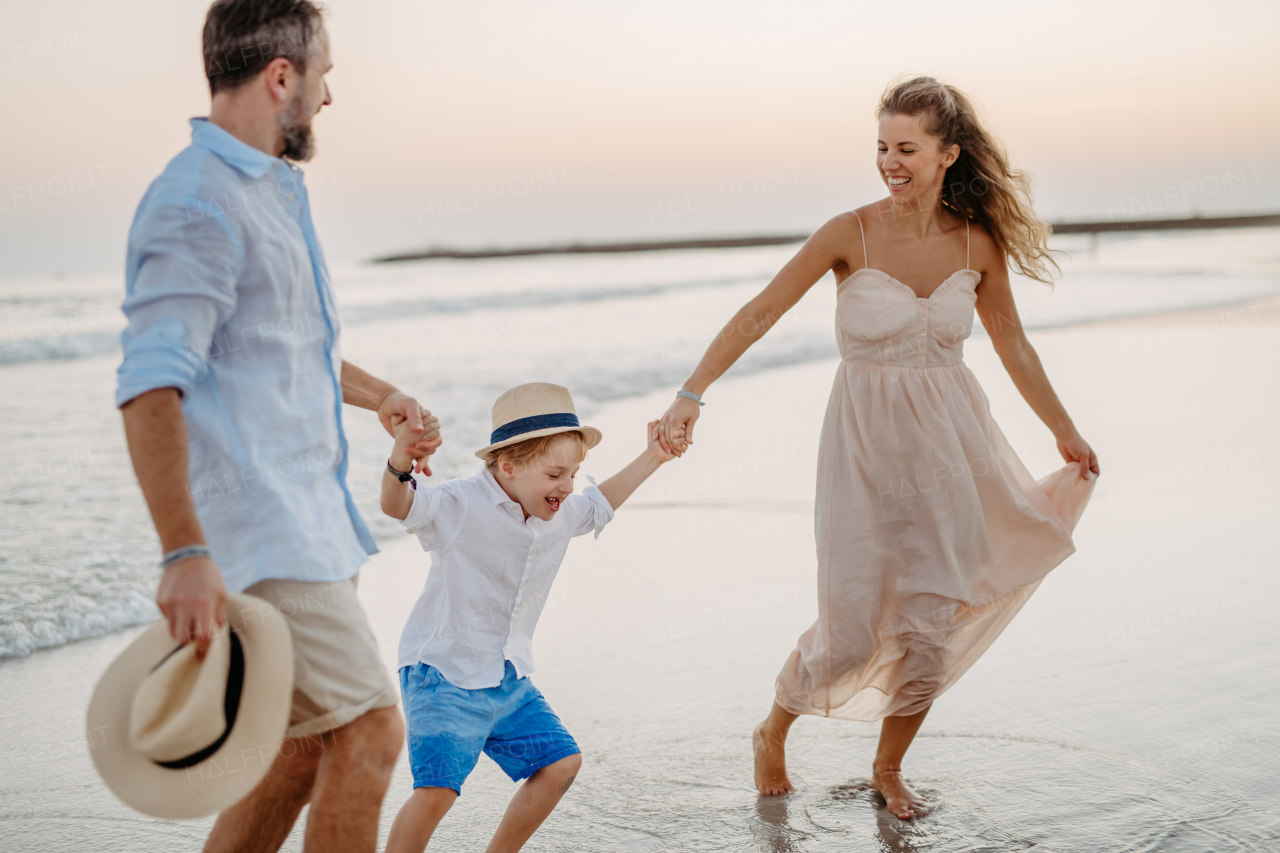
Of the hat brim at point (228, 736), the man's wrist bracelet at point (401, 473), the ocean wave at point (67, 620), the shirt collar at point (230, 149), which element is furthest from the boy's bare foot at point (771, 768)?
the ocean wave at point (67, 620)

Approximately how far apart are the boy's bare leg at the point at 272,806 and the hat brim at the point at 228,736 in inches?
15.4

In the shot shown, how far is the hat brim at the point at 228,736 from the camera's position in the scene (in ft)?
5.81

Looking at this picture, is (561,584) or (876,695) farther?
(561,584)

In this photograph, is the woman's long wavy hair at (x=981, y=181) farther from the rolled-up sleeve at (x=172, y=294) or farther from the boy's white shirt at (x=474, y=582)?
the rolled-up sleeve at (x=172, y=294)

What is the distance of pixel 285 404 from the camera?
194 cm

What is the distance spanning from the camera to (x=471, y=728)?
102 inches

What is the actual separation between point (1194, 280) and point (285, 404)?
23343 millimetres

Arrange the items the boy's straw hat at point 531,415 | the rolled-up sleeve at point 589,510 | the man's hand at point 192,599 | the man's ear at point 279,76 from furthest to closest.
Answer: the rolled-up sleeve at point 589,510 → the boy's straw hat at point 531,415 → the man's ear at point 279,76 → the man's hand at point 192,599

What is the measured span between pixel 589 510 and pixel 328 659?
108 centimetres

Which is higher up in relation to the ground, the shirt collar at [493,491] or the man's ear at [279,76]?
the man's ear at [279,76]

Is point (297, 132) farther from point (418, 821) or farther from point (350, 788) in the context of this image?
point (418, 821)

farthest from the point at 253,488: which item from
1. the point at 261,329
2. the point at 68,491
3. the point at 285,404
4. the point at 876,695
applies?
the point at 68,491

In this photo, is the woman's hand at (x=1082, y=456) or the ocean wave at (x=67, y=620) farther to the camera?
the ocean wave at (x=67, y=620)

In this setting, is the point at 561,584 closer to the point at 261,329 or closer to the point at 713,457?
the point at 713,457
